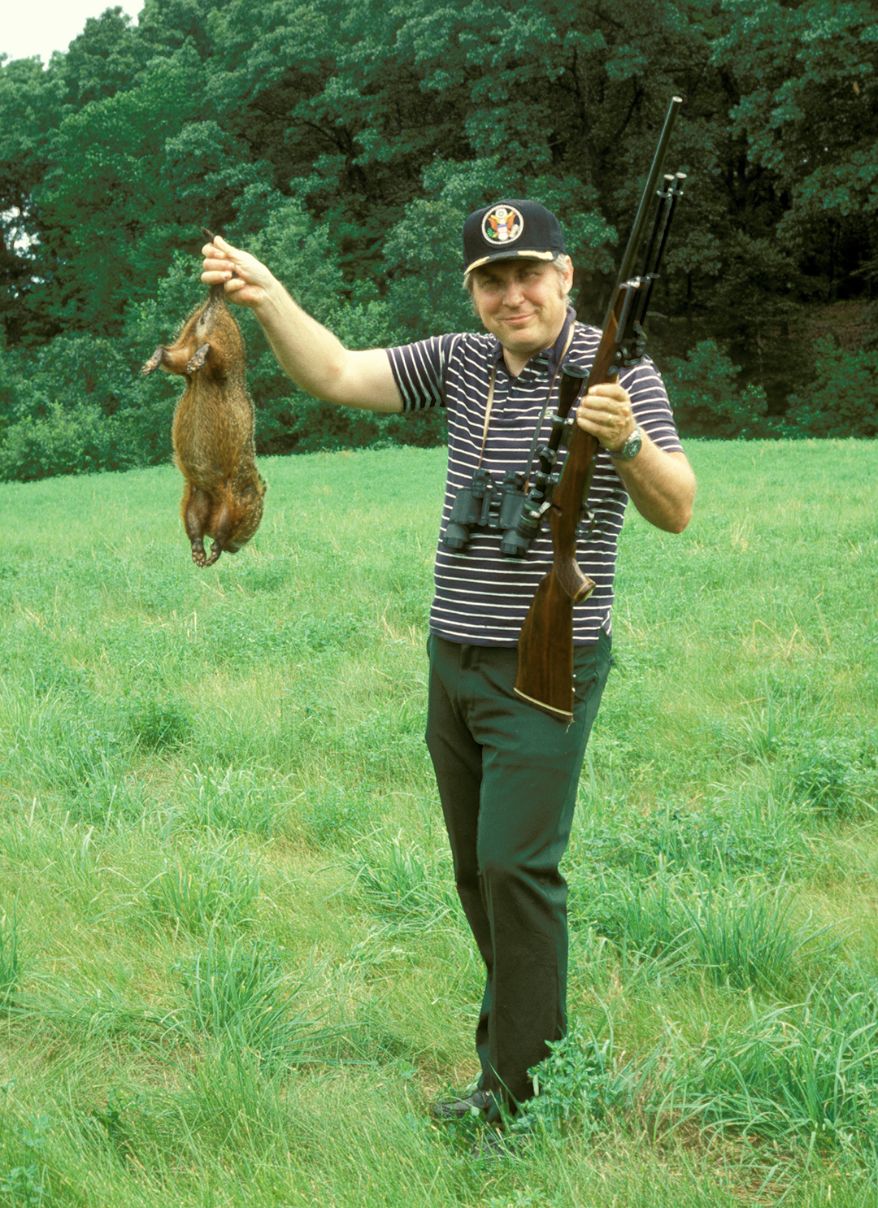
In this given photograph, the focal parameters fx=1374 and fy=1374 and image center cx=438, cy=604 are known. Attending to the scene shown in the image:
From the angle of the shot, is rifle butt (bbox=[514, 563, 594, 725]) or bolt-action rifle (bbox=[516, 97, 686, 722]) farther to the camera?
rifle butt (bbox=[514, 563, 594, 725])

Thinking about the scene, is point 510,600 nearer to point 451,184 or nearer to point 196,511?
point 196,511

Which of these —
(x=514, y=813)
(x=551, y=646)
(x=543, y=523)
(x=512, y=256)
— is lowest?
(x=514, y=813)

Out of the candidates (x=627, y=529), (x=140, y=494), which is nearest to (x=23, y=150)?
(x=140, y=494)

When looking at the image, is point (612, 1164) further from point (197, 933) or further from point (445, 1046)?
point (197, 933)

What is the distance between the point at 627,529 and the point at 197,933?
925 centimetres

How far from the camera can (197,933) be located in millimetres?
4711

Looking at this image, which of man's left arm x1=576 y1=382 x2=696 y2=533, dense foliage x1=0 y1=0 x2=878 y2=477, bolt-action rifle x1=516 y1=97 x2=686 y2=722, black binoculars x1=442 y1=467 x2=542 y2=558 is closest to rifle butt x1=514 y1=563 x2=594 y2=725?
bolt-action rifle x1=516 y1=97 x2=686 y2=722

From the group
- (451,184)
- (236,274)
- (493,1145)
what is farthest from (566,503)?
(451,184)

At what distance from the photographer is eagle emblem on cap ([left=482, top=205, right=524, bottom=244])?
3359 mm

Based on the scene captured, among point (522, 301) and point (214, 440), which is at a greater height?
point (522, 301)

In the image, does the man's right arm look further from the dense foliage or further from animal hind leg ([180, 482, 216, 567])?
the dense foliage

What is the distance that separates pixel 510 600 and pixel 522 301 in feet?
2.45

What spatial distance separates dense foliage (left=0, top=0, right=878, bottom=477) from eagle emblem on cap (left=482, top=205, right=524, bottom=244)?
972 inches

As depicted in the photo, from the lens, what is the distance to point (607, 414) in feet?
9.85
